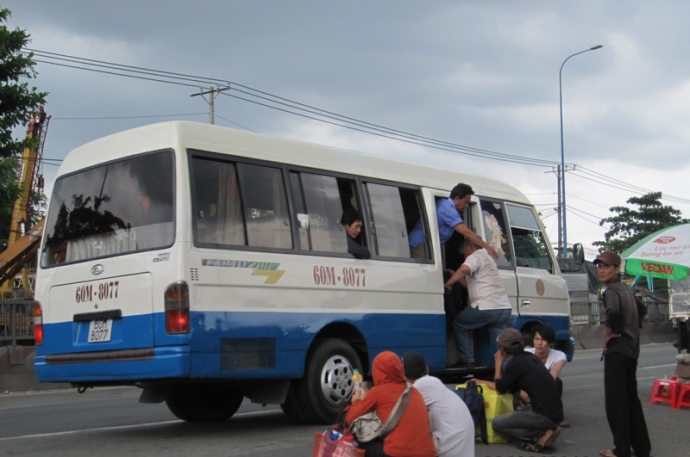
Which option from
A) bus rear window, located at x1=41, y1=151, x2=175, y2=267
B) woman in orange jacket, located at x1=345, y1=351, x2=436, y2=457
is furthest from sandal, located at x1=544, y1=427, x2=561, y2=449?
bus rear window, located at x1=41, y1=151, x2=175, y2=267

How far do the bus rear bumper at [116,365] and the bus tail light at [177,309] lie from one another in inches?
6.5

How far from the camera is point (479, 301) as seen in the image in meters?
10.3

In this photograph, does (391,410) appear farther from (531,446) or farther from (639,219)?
(639,219)

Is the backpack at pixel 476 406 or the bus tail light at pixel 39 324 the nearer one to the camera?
the backpack at pixel 476 406

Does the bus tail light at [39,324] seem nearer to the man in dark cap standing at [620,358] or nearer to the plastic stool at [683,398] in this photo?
the man in dark cap standing at [620,358]

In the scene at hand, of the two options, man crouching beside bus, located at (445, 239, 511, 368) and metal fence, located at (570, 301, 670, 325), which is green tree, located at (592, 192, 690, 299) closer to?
metal fence, located at (570, 301, 670, 325)

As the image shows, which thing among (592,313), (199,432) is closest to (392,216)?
(199,432)

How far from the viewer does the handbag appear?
5875mm

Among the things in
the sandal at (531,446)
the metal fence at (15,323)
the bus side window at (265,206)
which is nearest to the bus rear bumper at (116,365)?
the bus side window at (265,206)

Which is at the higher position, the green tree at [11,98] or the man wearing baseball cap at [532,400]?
the green tree at [11,98]

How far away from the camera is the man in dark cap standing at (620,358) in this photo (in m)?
7.43

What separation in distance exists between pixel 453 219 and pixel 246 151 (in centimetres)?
296

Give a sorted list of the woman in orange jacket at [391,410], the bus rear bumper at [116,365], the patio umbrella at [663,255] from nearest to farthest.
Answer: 1. the woman in orange jacket at [391,410]
2. the bus rear bumper at [116,365]
3. the patio umbrella at [663,255]

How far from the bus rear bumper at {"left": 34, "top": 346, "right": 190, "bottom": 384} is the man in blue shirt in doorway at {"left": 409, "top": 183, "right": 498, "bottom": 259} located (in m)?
3.50
